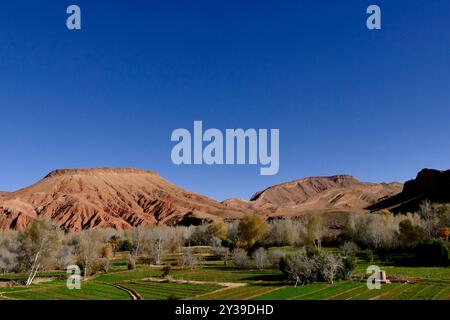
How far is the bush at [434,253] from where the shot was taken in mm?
61562

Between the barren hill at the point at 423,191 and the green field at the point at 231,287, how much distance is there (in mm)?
94772

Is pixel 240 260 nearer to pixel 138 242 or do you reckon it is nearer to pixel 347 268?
pixel 347 268

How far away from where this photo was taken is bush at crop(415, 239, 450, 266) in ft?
202

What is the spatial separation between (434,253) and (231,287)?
1370 inches

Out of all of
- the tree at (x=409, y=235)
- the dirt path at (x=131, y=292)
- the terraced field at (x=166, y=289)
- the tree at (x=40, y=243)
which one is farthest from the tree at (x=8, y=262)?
the tree at (x=409, y=235)

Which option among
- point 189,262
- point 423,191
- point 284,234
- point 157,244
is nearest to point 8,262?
point 189,262

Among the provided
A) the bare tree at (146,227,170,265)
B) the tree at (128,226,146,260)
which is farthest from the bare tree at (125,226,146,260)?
the bare tree at (146,227,170,265)

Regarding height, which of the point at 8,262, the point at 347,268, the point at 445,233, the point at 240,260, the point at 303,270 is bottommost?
the point at 8,262

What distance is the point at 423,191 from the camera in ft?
548

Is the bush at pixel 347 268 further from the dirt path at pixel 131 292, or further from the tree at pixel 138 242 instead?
the tree at pixel 138 242

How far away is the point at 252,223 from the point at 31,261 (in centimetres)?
4899

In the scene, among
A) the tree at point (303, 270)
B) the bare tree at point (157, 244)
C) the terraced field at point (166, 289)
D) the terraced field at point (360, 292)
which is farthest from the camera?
the bare tree at point (157, 244)

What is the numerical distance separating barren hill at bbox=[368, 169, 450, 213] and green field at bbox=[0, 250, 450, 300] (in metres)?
94.8
